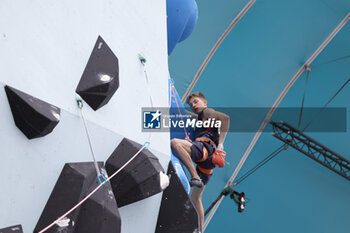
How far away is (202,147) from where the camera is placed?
338cm

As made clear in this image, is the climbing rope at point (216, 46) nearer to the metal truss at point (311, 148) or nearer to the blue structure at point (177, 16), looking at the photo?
the metal truss at point (311, 148)

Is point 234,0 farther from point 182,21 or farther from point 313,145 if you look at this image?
point 182,21

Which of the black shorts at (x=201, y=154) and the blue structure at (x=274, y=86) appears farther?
the blue structure at (x=274, y=86)

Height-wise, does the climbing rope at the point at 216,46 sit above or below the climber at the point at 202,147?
above

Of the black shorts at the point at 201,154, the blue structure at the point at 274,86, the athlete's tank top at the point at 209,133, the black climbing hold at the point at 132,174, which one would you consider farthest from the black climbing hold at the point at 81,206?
the blue structure at the point at 274,86

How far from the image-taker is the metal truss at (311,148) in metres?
7.56

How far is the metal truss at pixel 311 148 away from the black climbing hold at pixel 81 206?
675 cm

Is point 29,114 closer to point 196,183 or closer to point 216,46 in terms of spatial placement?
point 196,183

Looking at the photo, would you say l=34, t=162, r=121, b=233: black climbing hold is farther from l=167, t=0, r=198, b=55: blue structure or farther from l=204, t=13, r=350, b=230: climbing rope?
l=204, t=13, r=350, b=230: climbing rope

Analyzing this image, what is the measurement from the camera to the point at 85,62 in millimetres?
1686

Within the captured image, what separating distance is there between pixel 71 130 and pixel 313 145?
723 cm

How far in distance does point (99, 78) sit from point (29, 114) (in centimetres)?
46

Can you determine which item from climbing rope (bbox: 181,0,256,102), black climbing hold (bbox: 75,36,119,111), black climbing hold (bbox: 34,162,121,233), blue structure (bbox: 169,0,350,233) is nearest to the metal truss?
blue structure (bbox: 169,0,350,233)

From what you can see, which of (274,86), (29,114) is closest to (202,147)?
(29,114)
